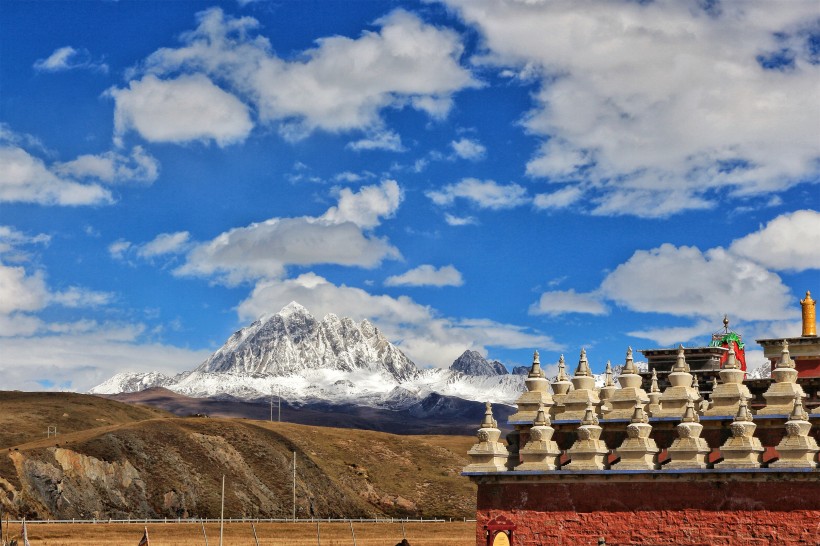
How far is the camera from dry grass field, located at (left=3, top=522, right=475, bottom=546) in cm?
9512

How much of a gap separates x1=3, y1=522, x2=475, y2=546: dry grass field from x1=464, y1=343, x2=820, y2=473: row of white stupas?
66.6 meters

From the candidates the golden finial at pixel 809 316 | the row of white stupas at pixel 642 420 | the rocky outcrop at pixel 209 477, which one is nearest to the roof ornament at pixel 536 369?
the row of white stupas at pixel 642 420

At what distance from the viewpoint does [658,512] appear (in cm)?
2720

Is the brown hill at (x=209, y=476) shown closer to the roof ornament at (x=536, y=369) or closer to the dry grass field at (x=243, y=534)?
the dry grass field at (x=243, y=534)

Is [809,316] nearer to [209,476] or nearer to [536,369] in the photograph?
[536,369]

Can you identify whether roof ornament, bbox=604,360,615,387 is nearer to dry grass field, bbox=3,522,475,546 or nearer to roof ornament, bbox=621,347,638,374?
roof ornament, bbox=621,347,638,374

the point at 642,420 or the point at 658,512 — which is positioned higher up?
the point at 642,420

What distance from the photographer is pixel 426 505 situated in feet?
555

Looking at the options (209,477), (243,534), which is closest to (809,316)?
(243,534)

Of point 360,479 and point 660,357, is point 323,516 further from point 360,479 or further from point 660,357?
point 660,357

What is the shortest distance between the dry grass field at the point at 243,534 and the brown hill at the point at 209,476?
20.0m

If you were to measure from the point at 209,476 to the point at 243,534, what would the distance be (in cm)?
4822

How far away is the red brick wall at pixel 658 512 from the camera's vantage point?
2570 centimetres

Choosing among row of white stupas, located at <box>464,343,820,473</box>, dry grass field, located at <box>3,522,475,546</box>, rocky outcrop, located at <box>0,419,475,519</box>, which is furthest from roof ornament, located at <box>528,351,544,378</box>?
rocky outcrop, located at <box>0,419,475,519</box>
